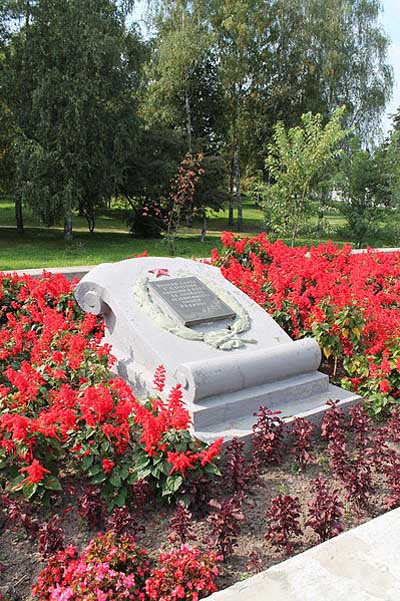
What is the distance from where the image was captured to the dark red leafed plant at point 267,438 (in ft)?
10.6

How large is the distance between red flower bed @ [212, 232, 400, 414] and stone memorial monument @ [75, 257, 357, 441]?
281 mm

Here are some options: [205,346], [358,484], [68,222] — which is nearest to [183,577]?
[358,484]

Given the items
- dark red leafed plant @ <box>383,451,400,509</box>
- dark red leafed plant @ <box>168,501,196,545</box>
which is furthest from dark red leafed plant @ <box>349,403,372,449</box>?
dark red leafed plant @ <box>168,501,196,545</box>

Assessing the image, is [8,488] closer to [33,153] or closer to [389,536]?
[389,536]

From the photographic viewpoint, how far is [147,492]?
9.19 feet

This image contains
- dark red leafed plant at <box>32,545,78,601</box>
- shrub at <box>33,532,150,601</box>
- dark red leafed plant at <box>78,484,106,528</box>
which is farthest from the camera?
dark red leafed plant at <box>78,484,106,528</box>

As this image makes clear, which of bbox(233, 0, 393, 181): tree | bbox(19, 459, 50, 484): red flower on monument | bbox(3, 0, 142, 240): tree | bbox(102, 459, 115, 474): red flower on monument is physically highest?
bbox(233, 0, 393, 181): tree

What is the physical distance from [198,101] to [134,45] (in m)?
6.98

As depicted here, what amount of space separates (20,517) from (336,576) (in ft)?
4.71

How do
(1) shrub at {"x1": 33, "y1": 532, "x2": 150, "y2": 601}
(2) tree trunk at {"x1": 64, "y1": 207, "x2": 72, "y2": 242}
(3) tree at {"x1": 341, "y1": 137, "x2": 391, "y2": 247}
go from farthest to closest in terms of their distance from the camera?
1. (2) tree trunk at {"x1": 64, "y1": 207, "x2": 72, "y2": 242}
2. (3) tree at {"x1": 341, "y1": 137, "x2": 391, "y2": 247}
3. (1) shrub at {"x1": 33, "y1": 532, "x2": 150, "y2": 601}

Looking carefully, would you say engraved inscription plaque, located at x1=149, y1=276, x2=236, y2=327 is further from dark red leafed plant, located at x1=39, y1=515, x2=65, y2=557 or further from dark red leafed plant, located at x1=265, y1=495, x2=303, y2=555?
dark red leafed plant, located at x1=39, y1=515, x2=65, y2=557

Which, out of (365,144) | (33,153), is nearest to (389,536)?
(33,153)

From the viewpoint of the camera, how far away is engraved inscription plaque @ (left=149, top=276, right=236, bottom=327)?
164 inches

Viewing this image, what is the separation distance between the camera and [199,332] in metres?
4.07
